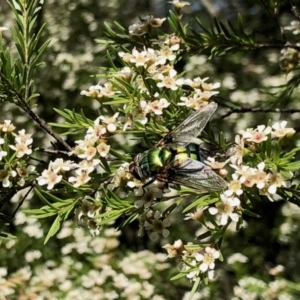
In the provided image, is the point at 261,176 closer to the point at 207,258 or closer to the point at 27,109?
the point at 207,258

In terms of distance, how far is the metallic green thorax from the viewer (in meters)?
0.74

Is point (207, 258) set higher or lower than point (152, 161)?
lower

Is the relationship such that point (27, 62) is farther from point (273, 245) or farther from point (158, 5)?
point (158, 5)

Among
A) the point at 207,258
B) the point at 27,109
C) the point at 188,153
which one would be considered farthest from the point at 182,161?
the point at 27,109

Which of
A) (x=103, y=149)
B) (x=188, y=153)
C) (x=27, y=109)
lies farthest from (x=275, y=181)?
(x=27, y=109)

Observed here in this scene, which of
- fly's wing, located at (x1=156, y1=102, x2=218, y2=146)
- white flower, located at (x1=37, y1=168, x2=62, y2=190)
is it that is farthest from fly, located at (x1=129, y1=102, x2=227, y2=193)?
white flower, located at (x1=37, y1=168, x2=62, y2=190)

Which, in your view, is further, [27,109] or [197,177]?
[27,109]

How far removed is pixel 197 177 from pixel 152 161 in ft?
0.20

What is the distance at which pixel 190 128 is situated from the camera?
30.9 inches

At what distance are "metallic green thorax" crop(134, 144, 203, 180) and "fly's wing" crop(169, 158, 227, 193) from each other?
0.01m

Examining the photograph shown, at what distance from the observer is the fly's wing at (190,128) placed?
78 centimetres

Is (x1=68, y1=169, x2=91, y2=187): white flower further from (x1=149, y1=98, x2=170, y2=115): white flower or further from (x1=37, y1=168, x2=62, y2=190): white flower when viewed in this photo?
(x1=149, y1=98, x2=170, y2=115): white flower

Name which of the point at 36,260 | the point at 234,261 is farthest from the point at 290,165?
the point at 36,260

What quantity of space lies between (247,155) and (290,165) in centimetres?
5
